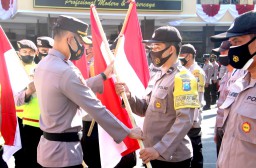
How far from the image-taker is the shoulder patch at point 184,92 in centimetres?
322

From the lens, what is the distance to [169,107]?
3.37 m

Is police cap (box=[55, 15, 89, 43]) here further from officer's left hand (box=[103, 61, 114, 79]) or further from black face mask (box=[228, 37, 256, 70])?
A: black face mask (box=[228, 37, 256, 70])

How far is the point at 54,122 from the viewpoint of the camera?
3.19 m

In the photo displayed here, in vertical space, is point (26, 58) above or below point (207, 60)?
above

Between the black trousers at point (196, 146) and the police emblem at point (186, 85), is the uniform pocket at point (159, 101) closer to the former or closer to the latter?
the police emblem at point (186, 85)

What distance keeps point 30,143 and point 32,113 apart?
0.44m

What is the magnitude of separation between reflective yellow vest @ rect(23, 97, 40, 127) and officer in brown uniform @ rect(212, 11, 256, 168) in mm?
2932

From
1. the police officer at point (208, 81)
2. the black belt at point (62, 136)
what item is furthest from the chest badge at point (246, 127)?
the police officer at point (208, 81)

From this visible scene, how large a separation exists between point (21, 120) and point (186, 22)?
18848 millimetres

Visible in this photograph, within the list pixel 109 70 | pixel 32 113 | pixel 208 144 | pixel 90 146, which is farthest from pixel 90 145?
pixel 208 144

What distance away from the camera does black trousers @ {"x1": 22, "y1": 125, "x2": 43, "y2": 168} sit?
523 cm

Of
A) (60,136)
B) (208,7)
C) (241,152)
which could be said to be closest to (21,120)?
(60,136)

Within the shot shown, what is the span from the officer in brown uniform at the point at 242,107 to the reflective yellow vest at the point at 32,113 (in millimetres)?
2932

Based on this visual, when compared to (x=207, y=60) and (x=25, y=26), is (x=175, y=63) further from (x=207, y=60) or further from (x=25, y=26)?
(x=25, y=26)
